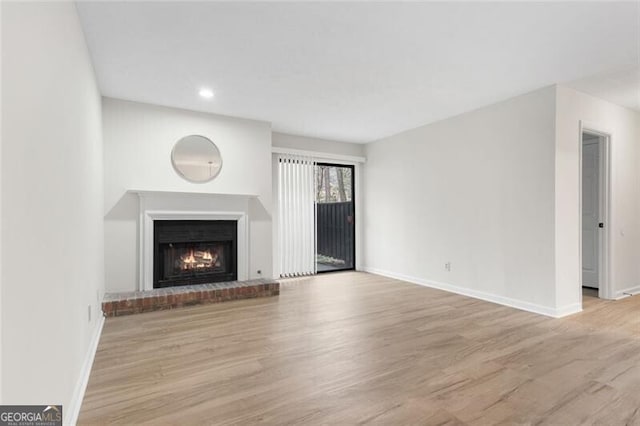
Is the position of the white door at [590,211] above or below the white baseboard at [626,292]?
above

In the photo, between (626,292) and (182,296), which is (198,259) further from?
(626,292)

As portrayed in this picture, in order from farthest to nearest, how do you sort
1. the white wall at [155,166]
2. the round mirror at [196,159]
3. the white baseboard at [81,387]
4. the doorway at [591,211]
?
1. the doorway at [591,211]
2. the round mirror at [196,159]
3. the white wall at [155,166]
4. the white baseboard at [81,387]

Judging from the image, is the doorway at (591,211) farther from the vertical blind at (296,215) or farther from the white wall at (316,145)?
the vertical blind at (296,215)

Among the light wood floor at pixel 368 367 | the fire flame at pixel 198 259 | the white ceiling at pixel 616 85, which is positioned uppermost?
the white ceiling at pixel 616 85

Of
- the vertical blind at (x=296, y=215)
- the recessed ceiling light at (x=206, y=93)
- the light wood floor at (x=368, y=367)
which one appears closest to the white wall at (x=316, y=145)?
the vertical blind at (x=296, y=215)

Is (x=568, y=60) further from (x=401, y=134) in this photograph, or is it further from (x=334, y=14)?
(x=401, y=134)

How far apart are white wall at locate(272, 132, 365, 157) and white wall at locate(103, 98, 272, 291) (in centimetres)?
66

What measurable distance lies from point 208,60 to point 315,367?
276 cm

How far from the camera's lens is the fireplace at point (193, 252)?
4172 millimetres

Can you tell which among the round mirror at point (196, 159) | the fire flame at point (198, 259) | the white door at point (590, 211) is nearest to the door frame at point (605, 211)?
the white door at point (590, 211)

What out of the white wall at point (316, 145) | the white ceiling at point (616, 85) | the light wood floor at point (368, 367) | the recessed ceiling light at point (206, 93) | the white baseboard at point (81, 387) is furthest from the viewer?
the white wall at point (316, 145)


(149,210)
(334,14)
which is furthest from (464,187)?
(149,210)

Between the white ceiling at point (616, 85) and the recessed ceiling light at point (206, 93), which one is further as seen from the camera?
the recessed ceiling light at point (206, 93)

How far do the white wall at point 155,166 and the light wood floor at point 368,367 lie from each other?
1.01 meters
